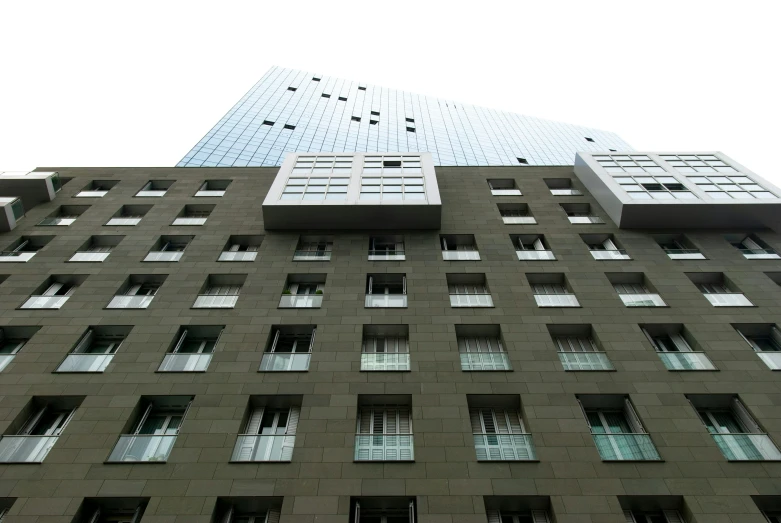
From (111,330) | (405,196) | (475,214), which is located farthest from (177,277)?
(475,214)

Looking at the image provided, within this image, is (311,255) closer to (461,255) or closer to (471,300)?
(461,255)

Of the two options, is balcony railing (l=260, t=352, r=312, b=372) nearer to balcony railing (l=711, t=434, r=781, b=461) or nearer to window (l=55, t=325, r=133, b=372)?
window (l=55, t=325, r=133, b=372)

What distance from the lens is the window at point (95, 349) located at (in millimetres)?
16109

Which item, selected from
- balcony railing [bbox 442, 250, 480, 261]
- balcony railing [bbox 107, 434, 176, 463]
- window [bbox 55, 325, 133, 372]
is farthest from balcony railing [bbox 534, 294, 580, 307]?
window [bbox 55, 325, 133, 372]

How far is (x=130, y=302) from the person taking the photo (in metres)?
18.9

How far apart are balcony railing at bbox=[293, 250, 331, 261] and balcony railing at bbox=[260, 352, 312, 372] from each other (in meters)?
6.16

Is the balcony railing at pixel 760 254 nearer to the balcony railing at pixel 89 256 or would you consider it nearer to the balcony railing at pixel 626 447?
the balcony railing at pixel 626 447

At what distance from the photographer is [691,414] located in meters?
14.5

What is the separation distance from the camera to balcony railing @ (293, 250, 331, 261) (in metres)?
22.1

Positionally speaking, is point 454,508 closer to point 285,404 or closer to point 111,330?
point 285,404

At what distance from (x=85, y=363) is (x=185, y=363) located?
328 cm

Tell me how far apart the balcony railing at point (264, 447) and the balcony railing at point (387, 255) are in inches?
371

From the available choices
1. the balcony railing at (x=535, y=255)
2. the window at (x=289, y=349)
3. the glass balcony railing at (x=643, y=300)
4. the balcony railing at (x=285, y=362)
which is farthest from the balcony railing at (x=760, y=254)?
the balcony railing at (x=285, y=362)

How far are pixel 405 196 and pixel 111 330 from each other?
13.9 m
